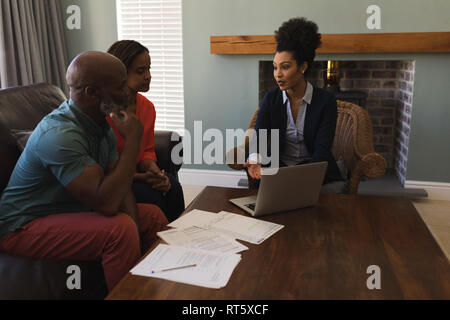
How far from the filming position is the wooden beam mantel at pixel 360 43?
289 cm

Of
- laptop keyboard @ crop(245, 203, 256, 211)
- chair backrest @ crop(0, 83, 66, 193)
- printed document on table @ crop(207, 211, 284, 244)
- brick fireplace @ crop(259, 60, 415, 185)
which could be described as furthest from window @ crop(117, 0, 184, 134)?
printed document on table @ crop(207, 211, 284, 244)

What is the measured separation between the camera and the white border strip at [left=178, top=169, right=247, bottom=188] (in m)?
3.48

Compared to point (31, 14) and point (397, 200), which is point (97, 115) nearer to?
point (397, 200)

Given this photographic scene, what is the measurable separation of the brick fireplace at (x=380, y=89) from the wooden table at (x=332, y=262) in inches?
77.0

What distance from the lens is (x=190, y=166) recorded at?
3.59 m

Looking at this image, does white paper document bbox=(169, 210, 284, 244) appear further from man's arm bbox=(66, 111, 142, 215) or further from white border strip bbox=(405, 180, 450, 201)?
white border strip bbox=(405, 180, 450, 201)

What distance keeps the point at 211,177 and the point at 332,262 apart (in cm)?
238

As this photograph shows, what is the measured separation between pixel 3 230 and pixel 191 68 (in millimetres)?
2302

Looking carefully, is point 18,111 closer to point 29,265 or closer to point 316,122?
point 29,265

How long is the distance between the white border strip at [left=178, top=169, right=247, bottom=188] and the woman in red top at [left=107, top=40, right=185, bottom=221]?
142 centimetres

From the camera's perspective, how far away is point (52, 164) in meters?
1.22

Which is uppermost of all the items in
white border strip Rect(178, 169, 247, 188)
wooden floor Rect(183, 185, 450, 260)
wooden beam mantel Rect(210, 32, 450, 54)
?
wooden beam mantel Rect(210, 32, 450, 54)

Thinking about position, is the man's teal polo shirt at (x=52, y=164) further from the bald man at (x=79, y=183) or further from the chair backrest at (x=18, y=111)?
the chair backrest at (x=18, y=111)

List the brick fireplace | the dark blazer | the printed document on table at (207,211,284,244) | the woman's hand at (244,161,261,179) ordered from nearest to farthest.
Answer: the printed document on table at (207,211,284,244), the woman's hand at (244,161,261,179), the dark blazer, the brick fireplace
